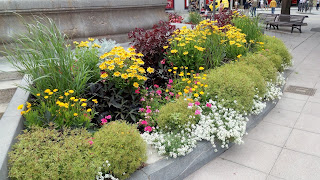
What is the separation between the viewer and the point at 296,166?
3.15 meters

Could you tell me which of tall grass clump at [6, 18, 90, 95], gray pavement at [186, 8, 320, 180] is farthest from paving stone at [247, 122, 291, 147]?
tall grass clump at [6, 18, 90, 95]

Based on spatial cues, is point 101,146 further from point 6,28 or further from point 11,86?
point 6,28

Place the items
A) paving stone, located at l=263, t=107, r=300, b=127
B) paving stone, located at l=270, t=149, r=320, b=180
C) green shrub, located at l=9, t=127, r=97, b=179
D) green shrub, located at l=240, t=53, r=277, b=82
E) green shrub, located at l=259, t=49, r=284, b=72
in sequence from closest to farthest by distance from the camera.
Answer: green shrub, located at l=9, t=127, r=97, b=179 < paving stone, located at l=270, t=149, r=320, b=180 < paving stone, located at l=263, t=107, r=300, b=127 < green shrub, located at l=240, t=53, r=277, b=82 < green shrub, located at l=259, t=49, r=284, b=72

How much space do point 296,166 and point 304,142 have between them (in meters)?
0.64

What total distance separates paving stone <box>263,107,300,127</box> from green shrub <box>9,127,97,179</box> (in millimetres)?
3041

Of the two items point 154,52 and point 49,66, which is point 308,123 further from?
point 49,66

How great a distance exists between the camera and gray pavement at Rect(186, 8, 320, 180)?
308cm

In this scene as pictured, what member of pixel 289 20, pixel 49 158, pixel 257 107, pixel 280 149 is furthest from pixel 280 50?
pixel 289 20

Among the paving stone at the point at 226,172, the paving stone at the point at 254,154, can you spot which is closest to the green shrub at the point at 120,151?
the paving stone at the point at 226,172

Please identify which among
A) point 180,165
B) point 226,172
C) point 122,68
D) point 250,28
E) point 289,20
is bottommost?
point 226,172

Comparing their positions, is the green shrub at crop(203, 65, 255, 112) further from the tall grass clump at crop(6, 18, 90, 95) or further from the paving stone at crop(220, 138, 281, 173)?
the tall grass clump at crop(6, 18, 90, 95)

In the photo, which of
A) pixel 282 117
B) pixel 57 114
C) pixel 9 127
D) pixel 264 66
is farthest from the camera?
pixel 264 66

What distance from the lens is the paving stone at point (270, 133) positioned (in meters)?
3.73

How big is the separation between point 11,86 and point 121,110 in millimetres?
1805
